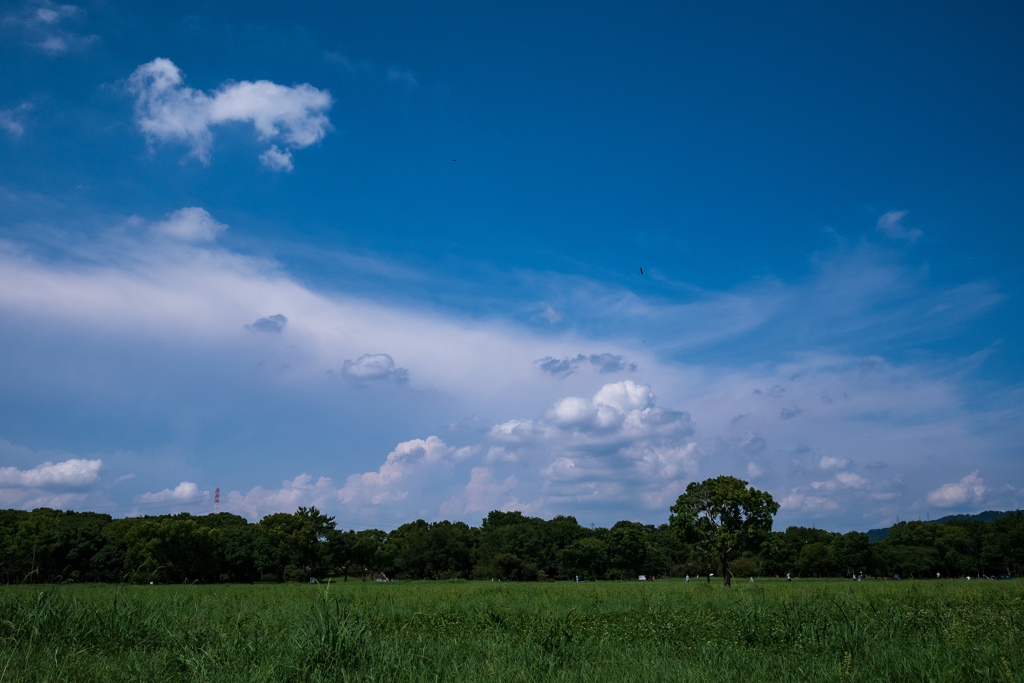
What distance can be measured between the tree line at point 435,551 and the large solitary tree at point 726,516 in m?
13.5

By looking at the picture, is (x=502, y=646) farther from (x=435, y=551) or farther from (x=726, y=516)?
(x=435, y=551)

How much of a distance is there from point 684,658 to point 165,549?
60.1 metres

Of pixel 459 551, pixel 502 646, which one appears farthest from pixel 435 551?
pixel 502 646

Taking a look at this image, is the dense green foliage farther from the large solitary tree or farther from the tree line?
the large solitary tree

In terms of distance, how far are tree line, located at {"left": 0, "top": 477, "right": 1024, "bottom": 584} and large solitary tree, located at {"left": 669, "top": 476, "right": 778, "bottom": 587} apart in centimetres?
1353

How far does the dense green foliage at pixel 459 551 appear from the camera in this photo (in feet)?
181

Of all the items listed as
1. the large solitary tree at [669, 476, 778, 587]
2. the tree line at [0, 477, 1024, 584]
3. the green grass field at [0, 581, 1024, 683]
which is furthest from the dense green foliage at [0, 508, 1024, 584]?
the green grass field at [0, 581, 1024, 683]

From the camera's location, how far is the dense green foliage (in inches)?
2167

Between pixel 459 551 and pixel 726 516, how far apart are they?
48.7 metres

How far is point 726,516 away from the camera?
4012 centimetres

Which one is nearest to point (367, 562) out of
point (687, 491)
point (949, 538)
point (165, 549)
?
point (165, 549)

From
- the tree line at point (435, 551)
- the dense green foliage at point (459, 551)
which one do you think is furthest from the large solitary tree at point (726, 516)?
the dense green foliage at point (459, 551)

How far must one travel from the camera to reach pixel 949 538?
78875 mm

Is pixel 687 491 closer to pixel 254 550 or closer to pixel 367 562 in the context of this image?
pixel 254 550
